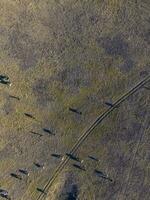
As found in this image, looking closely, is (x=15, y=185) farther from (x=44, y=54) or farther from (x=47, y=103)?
(x=44, y=54)

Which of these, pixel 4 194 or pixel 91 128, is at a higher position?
pixel 91 128

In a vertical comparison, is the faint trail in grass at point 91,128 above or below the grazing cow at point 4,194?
above

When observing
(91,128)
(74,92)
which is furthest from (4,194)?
(74,92)

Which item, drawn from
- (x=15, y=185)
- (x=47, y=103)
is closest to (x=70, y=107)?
(x=47, y=103)

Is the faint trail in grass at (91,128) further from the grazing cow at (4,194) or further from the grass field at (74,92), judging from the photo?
the grazing cow at (4,194)

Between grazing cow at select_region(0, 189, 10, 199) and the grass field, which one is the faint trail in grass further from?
grazing cow at select_region(0, 189, 10, 199)

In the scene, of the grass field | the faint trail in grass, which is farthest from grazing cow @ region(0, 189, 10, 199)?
the faint trail in grass

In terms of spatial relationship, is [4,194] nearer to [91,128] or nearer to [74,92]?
[91,128]

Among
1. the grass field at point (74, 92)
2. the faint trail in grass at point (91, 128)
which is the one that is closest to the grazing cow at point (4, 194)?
the grass field at point (74, 92)
